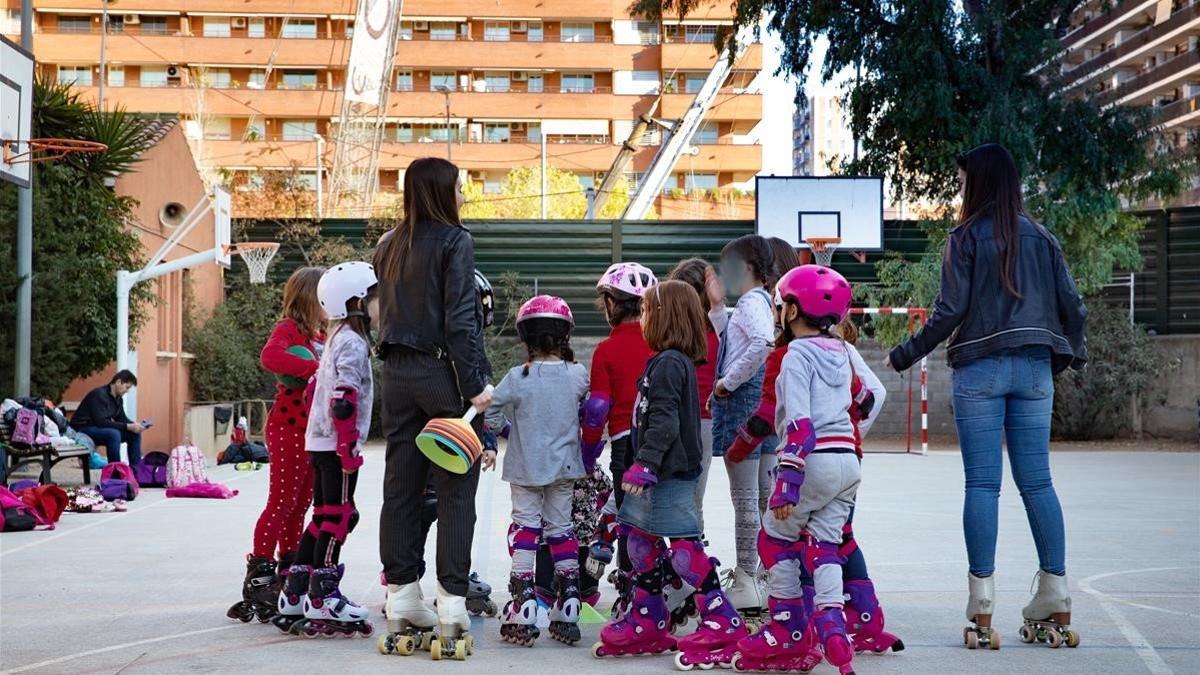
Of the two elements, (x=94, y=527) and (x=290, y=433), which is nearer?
(x=290, y=433)

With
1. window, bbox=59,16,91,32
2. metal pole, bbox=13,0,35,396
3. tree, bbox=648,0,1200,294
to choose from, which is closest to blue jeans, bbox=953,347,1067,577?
metal pole, bbox=13,0,35,396

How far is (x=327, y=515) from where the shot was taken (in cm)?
636

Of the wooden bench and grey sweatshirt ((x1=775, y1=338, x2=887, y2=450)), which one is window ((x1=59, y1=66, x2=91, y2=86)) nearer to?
the wooden bench

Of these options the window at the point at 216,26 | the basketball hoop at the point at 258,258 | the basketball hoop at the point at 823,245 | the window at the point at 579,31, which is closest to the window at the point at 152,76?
the window at the point at 216,26

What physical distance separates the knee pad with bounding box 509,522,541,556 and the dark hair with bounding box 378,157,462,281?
1234mm

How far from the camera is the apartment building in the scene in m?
70.5

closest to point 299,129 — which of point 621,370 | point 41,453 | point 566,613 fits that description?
point 41,453

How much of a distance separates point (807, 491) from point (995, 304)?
1280 millimetres

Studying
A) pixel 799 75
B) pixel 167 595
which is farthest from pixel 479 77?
pixel 167 595

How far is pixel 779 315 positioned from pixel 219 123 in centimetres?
6919

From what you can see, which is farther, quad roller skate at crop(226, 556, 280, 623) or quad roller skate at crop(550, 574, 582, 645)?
quad roller skate at crop(226, 556, 280, 623)

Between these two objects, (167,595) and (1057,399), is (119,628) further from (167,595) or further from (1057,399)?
(1057,399)

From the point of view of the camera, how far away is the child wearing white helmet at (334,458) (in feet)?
20.7

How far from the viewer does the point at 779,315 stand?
231 inches
